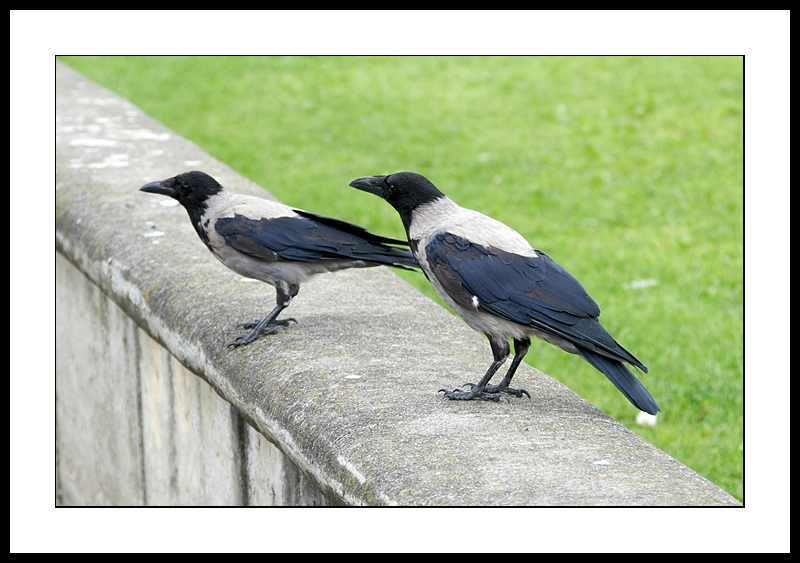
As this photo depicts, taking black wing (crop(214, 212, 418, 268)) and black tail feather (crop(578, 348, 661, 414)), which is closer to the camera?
black tail feather (crop(578, 348, 661, 414))

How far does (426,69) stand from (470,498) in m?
9.73

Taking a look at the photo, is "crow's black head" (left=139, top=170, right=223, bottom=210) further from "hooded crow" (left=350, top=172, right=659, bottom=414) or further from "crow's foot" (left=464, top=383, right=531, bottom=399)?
"crow's foot" (left=464, top=383, right=531, bottom=399)

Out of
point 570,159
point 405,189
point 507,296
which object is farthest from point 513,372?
point 570,159

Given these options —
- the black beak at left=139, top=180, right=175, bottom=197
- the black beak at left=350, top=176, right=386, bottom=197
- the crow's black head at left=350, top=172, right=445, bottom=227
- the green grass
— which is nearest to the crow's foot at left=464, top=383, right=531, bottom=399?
the crow's black head at left=350, top=172, right=445, bottom=227

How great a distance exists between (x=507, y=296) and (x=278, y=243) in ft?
3.42

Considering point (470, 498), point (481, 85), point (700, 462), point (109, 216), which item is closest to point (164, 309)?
point (109, 216)

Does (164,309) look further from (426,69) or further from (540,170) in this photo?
(426,69)

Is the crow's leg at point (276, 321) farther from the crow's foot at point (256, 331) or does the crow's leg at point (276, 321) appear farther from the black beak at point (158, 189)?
the black beak at point (158, 189)

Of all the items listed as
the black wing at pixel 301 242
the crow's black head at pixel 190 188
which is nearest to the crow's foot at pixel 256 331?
the black wing at pixel 301 242

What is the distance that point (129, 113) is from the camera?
281 inches

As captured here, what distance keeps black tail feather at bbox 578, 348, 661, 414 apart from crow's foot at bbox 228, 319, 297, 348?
1240 mm

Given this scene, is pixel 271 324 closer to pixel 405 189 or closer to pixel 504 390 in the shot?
pixel 405 189

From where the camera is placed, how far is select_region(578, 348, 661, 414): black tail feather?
2.90 meters

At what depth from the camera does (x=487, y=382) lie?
3141 millimetres
